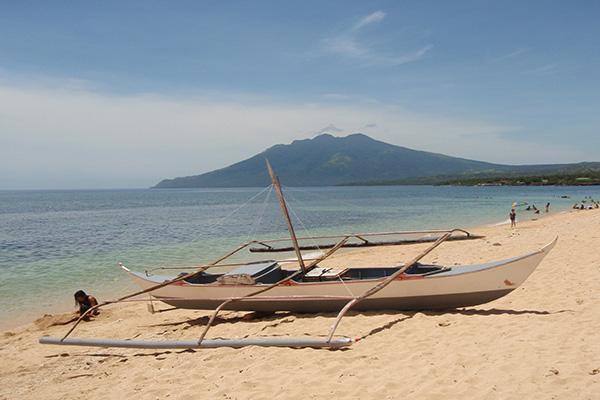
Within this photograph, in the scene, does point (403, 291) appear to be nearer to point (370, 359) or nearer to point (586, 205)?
point (370, 359)

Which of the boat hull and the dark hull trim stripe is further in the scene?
the dark hull trim stripe

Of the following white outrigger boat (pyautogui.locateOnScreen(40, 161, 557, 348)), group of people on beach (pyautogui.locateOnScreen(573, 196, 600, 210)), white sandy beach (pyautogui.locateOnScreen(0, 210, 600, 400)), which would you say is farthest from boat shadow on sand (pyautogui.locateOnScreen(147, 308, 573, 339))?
group of people on beach (pyautogui.locateOnScreen(573, 196, 600, 210))

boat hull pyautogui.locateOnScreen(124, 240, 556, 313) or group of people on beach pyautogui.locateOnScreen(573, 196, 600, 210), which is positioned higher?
boat hull pyautogui.locateOnScreen(124, 240, 556, 313)

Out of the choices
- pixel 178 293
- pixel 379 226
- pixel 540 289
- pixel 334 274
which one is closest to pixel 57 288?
pixel 178 293

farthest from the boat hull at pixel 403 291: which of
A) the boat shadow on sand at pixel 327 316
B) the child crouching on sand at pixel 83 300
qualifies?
the child crouching on sand at pixel 83 300

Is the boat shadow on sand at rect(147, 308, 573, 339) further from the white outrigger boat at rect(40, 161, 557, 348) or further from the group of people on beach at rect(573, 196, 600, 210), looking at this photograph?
the group of people on beach at rect(573, 196, 600, 210)

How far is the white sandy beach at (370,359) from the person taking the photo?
5527 mm

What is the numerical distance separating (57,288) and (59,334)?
21.6 ft

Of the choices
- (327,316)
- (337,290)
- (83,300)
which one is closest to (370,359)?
(337,290)

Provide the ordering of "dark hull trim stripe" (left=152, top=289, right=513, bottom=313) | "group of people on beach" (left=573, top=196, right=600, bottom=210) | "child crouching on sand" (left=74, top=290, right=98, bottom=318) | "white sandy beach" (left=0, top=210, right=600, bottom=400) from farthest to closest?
"group of people on beach" (left=573, top=196, right=600, bottom=210)
"child crouching on sand" (left=74, top=290, right=98, bottom=318)
"dark hull trim stripe" (left=152, top=289, right=513, bottom=313)
"white sandy beach" (left=0, top=210, right=600, bottom=400)

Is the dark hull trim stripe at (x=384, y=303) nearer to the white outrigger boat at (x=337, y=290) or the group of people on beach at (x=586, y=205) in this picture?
the white outrigger boat at (x=337, y=290)

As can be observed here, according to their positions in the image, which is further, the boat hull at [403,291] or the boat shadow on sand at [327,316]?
the boat hull at [403,291]

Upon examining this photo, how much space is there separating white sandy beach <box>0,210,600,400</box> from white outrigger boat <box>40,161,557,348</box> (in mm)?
226

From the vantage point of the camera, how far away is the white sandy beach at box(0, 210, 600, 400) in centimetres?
553
